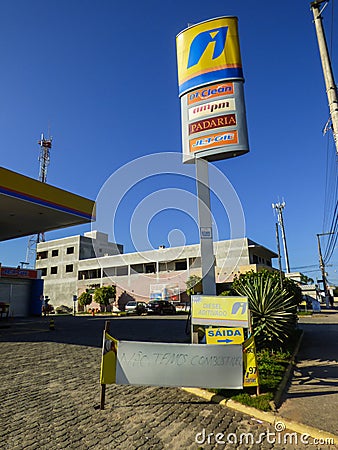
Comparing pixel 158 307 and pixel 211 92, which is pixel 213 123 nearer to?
pixel 211 92

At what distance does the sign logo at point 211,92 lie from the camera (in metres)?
8.37

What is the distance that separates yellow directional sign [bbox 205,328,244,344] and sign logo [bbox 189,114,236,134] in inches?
199

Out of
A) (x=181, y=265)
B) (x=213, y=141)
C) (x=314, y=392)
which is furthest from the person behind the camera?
(x=181, y=265)

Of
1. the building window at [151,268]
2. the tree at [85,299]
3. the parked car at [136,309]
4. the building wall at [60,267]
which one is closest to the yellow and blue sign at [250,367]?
the parked car at [136,309]

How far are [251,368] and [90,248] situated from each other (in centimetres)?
5578

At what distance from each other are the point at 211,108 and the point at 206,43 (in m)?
1.90

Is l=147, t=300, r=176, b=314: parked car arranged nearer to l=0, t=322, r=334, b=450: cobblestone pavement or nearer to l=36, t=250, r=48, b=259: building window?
l=0, t=322, r=334, b=450: cobblestone pavement

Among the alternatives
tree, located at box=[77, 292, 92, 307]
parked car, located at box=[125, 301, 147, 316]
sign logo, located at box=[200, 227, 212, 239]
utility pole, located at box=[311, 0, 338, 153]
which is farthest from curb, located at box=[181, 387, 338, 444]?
tree, located at box=[77, 292, 92, 307]

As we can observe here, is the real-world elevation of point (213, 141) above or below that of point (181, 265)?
below

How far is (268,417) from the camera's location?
454 centimetres

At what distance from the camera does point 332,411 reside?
4.73 m

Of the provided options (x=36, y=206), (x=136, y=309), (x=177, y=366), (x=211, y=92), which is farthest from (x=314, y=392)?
(x=136, y=309)

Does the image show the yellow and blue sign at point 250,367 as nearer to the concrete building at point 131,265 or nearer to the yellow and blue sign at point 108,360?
the yellow and blue sign at point 108,360

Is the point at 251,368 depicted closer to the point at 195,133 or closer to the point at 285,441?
the point at 285,441
